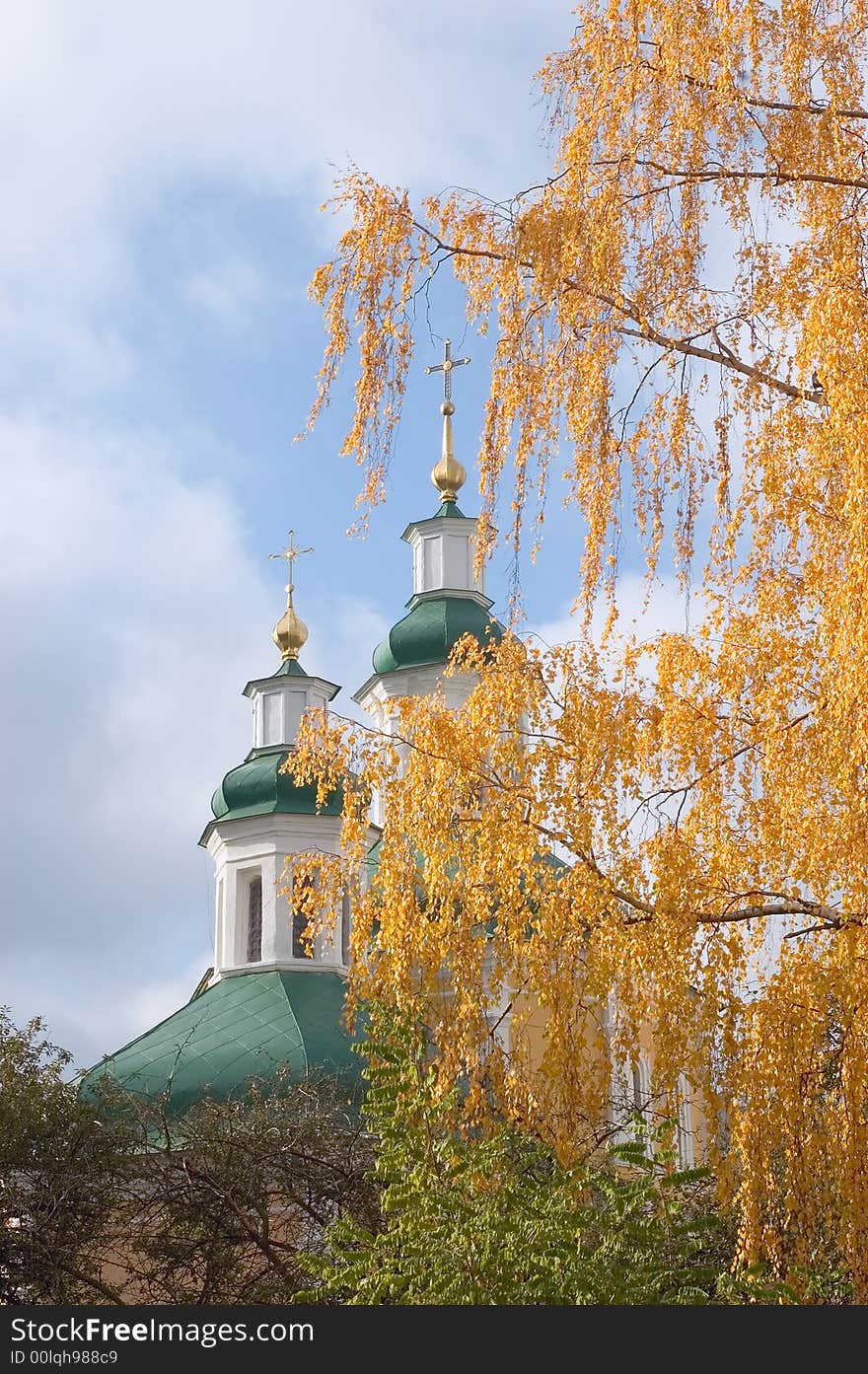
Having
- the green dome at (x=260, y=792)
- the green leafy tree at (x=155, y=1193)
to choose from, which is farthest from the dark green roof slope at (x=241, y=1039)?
the green leafy tree at (x=155, y=1193)

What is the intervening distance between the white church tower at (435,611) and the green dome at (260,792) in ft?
4.33

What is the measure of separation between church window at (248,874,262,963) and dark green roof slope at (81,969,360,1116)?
1.07 meters

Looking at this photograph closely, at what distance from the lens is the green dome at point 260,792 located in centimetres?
3095

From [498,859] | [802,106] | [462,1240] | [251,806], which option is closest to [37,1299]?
[462,1240]

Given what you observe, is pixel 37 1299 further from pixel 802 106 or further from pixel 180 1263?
pixel 802 106

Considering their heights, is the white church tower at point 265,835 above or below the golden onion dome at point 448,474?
below

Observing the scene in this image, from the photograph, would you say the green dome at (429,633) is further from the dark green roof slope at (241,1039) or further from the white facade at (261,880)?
the dark green roof slope at (241,1039)

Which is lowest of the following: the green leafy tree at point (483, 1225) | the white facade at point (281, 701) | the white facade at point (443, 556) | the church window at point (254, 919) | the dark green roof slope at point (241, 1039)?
the green leafy tree at point (483, 1225)

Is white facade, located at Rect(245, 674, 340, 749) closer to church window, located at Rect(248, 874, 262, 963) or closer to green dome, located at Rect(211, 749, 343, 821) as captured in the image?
green dome, located at Rect(211, 749, 343, 821)

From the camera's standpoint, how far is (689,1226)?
33.2 feet

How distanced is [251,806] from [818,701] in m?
23.7

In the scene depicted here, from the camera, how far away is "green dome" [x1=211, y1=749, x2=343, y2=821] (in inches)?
1219

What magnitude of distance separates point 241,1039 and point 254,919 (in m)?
5.48

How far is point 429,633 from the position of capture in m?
31.5
